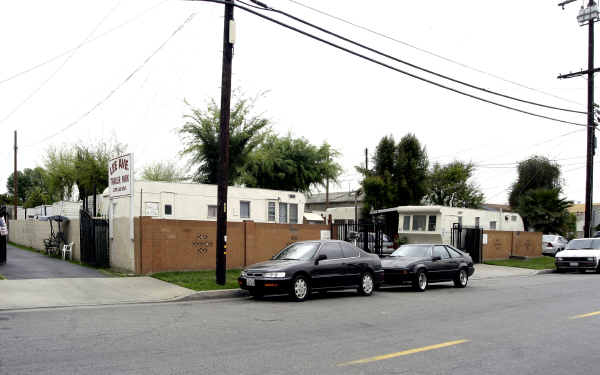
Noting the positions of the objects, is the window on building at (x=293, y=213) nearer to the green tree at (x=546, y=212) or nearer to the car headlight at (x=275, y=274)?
the car headlight at (x=275, y=274)

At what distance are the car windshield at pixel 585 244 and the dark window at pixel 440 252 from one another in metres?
11.3

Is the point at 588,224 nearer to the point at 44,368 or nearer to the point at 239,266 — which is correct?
the point at 239,266

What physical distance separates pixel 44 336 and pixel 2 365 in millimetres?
1732

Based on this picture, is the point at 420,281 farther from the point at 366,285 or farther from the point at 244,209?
the point at 244,209

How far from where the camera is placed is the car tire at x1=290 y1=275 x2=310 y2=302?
1235 cm

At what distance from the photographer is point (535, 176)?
58.0 m

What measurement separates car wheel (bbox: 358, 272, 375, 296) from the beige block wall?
22.5 ft

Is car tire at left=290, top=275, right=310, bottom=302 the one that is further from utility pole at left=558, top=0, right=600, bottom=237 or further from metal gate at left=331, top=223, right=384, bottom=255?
utility pole at left=558, top=0, right=600, bottom=237

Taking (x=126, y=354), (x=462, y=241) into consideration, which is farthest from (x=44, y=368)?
(x=462, y=241)

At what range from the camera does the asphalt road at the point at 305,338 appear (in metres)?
6.33

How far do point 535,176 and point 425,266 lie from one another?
4766 centimetres

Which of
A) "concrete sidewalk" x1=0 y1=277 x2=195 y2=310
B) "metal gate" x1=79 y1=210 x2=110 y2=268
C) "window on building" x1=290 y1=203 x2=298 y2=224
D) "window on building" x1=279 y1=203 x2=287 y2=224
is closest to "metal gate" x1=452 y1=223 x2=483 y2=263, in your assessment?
"window on building" x1=290 y1=203 x2=298 y2=224

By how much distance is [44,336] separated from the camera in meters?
7.77

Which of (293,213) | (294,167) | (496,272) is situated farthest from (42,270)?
(294,167)
